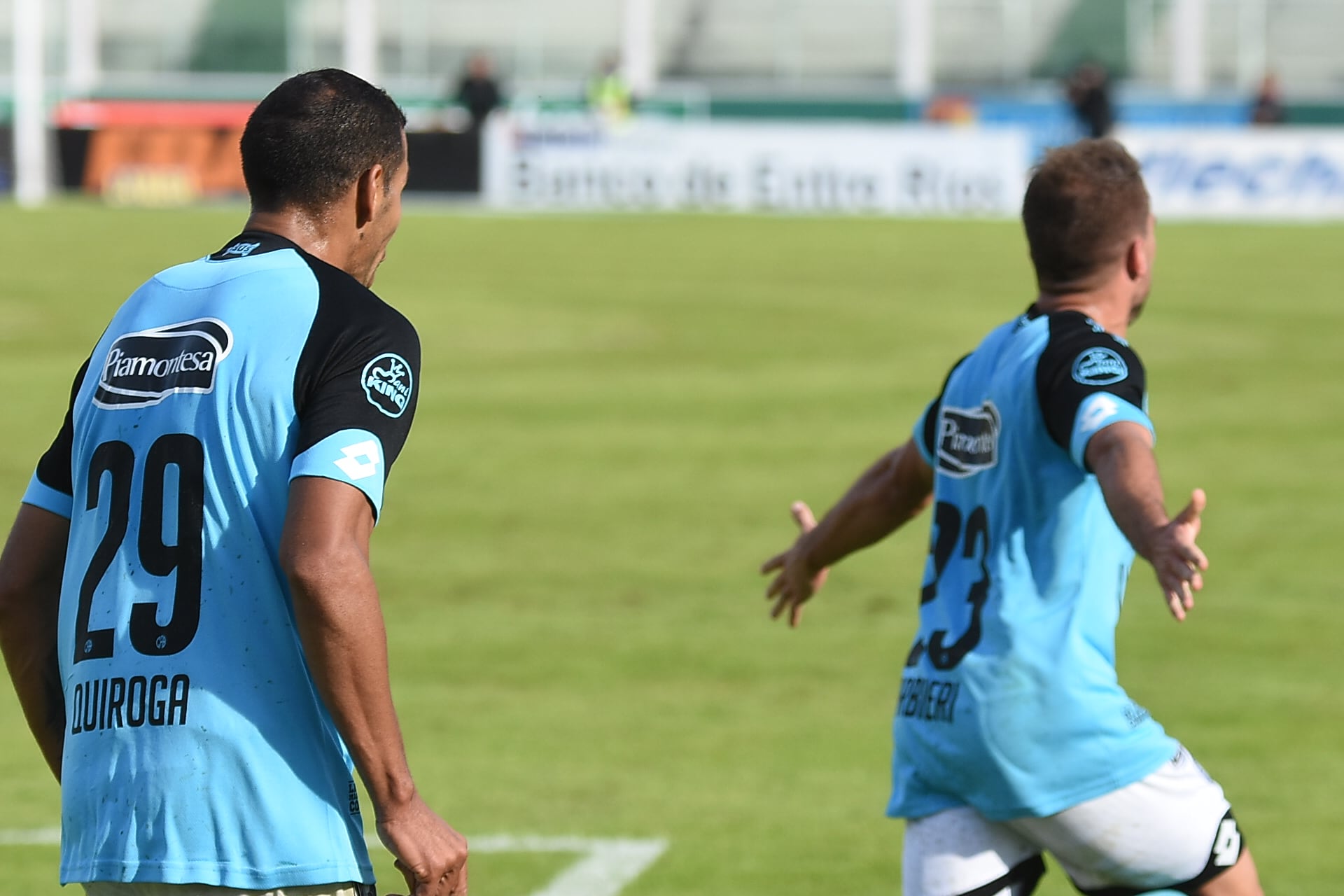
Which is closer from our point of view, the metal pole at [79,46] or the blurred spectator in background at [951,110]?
the blurred spectator in background at [951,110]

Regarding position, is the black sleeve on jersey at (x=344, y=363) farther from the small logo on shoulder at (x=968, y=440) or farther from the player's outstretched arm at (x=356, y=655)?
the small logo on shoulder at (x=968, y=440)

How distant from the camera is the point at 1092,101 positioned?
40.0m

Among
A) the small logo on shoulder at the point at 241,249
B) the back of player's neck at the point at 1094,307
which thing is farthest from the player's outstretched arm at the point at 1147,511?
the small logo on shoulder at the point at 241,249

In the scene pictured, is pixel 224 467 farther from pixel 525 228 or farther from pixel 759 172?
pixel 759 172

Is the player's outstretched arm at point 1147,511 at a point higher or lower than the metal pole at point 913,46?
lower


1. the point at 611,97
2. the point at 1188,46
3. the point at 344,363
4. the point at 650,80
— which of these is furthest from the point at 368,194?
the point at 650,80

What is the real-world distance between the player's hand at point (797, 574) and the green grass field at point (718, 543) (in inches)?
63.5

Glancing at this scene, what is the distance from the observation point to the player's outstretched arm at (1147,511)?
3.62 meters

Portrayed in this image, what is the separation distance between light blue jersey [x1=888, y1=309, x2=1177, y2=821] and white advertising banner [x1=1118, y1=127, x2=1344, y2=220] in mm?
31736

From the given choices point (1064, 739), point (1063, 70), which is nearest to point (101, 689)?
point (1064, 739)

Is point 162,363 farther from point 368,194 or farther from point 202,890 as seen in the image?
point 202,890

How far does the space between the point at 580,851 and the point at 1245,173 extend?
3088 cm

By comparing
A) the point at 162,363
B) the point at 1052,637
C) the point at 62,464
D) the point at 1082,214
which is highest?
the point at 1082,214

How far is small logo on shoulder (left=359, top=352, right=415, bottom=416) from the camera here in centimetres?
335
